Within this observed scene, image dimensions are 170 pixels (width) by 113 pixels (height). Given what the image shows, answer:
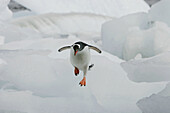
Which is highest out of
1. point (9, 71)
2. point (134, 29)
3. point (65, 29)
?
point (9, 71)

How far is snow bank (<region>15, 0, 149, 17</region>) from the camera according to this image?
4879 millimetres

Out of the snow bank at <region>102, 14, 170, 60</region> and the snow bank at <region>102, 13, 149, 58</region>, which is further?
the snow bank at <region>102, 13, 149, 58</region>

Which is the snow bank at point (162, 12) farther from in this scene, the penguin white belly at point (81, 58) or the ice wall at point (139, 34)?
the penguin white belly at point (81, 58)

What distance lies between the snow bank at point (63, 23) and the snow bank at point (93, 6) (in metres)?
0.26

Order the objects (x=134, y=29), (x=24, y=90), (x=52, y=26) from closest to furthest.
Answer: (x=24, y=90), (x=134, y=29), (x=52, y=26)

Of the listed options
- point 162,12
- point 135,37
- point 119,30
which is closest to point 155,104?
point 135,37

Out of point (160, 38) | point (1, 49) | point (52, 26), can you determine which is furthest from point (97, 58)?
point (52, 26)

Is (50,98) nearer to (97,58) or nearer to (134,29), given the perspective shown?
(97,58)

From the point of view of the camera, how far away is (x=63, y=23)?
4.64 metres

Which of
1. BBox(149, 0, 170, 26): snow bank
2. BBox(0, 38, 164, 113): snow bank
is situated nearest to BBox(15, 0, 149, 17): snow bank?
BBox(149, 0, 170, 26): snow bank

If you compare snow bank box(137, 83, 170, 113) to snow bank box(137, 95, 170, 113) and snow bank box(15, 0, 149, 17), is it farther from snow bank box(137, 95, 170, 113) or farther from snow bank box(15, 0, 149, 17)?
snow bank box(15, 0, 149, 17)

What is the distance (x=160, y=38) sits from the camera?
2166mm

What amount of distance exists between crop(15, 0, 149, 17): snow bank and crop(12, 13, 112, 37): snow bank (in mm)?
263

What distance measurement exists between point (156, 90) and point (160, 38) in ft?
3.45
